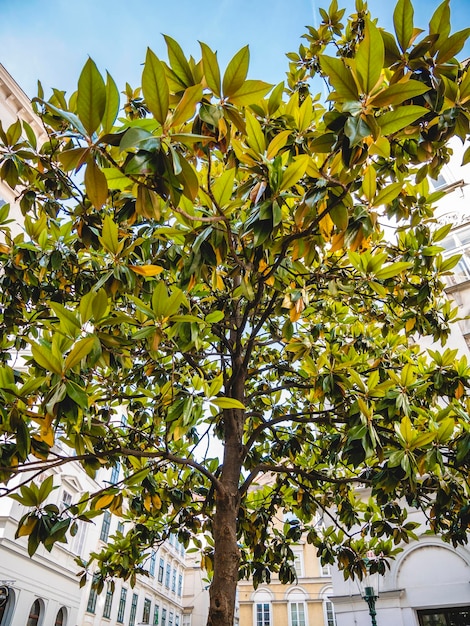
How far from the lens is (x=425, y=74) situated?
181 cm

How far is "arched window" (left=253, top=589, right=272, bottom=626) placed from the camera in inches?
1001

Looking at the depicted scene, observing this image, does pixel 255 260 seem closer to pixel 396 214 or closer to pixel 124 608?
pixel 396 214

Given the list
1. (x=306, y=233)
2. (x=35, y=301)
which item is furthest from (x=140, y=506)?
(x=306, y=233)

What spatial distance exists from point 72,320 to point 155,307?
42cm

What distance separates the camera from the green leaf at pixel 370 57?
4.64 ft

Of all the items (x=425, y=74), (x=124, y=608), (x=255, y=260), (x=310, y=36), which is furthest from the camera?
(x=124, y=608)

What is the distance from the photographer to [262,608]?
84.6 feet

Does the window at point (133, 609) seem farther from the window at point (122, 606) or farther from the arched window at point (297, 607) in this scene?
the arched window at point (297, 607)

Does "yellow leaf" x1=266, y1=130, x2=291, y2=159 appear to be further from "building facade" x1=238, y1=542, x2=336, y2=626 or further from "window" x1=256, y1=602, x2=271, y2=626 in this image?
"window" x1=256, y1=602, x2=271, y2=626

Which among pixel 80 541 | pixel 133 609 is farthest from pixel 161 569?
pixel 80 541

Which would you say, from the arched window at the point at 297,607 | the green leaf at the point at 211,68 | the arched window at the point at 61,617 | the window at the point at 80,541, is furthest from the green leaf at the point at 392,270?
the arched window at the point at 297,607

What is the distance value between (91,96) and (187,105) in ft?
1.05

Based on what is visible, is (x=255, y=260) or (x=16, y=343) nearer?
Answer: (x=255, y=260)

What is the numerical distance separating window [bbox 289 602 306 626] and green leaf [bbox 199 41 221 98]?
99.5ft
